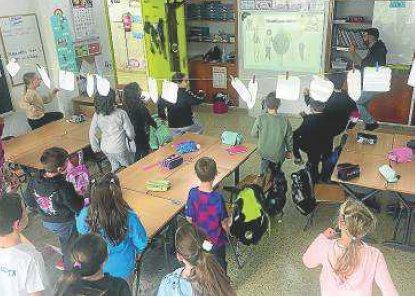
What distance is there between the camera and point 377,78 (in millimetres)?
3357

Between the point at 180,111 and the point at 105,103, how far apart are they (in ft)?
3.12

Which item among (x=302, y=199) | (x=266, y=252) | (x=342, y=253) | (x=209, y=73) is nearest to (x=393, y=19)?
(x=209, y=73)

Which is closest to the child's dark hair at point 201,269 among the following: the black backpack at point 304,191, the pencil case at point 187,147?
the black backpack at point 304,191

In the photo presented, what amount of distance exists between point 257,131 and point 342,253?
233 centimetres

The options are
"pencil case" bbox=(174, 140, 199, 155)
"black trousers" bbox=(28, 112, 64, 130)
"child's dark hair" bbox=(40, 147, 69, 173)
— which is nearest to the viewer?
"child's dark hair" bbox=(40, 147, 69, 173)

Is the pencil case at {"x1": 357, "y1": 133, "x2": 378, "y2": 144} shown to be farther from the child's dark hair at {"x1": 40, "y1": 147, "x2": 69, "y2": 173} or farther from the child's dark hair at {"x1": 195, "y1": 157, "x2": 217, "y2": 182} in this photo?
the child's dark hair at {"x1": 40, "y1": 147, "x2": 69, "y2": 173}

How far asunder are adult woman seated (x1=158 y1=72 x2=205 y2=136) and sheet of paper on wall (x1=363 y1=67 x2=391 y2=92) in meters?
2.08

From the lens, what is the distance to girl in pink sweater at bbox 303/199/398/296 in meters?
2.04

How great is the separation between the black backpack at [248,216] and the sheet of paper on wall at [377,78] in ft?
4.23

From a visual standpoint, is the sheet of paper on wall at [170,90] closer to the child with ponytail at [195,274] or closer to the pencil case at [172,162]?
the pencil case at [172,162]

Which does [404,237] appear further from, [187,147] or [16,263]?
[16,263]

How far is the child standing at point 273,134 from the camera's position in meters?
4.15

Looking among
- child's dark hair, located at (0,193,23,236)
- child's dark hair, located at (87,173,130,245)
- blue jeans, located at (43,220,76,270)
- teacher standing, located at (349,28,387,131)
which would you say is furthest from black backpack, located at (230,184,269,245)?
teacher standing, located at (349,28,387,131)

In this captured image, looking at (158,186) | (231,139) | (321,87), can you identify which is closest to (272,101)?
(321,87)
